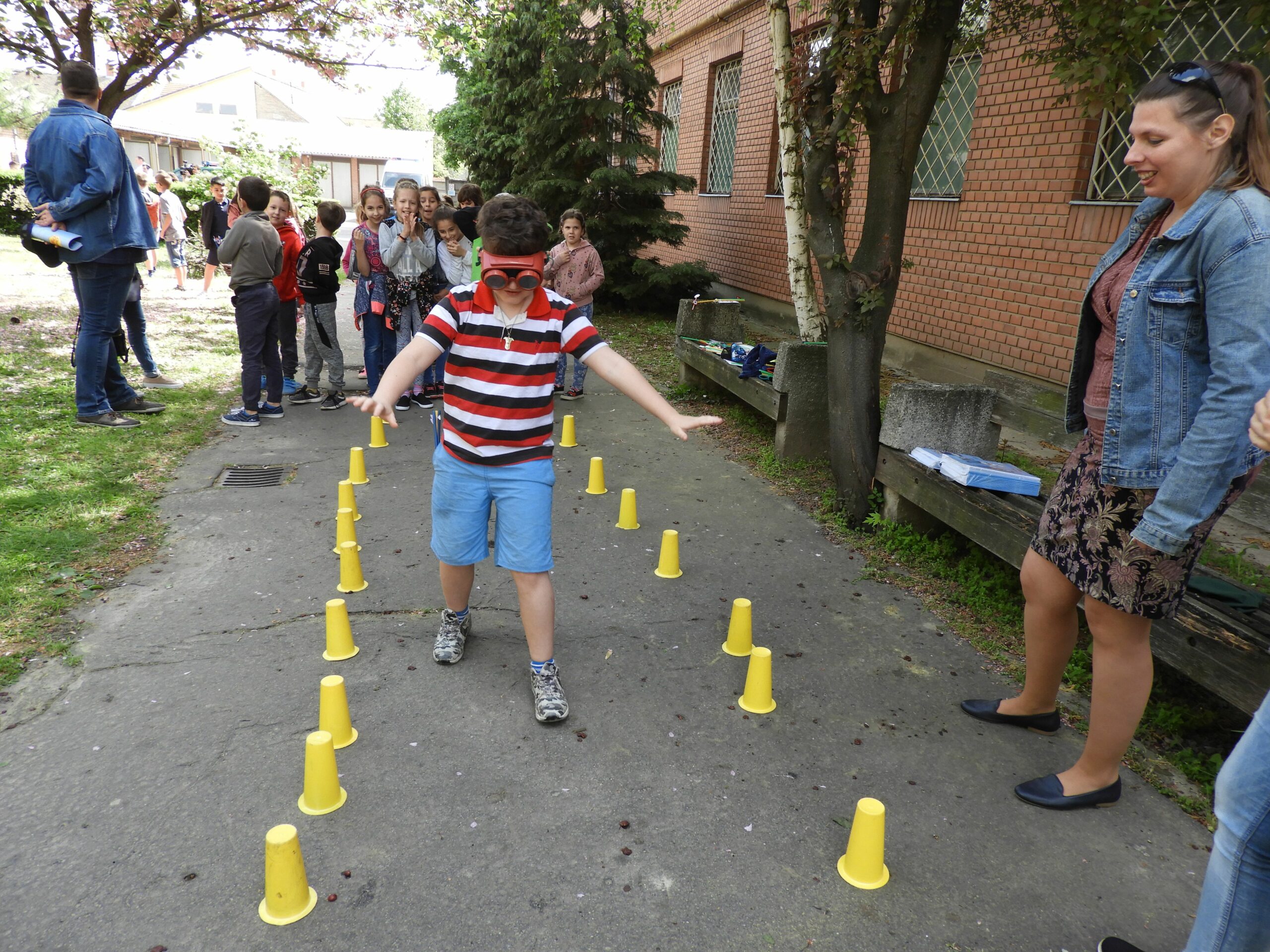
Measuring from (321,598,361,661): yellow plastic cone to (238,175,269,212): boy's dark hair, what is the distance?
5.11 m

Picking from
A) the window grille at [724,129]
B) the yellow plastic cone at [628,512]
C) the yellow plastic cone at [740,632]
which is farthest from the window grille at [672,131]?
the yellow plastic cone at [740,632]

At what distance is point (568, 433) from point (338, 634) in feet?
12.9

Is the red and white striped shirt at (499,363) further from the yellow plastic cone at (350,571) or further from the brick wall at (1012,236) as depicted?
the brick wall at (1012,236)

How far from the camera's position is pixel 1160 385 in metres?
2.44

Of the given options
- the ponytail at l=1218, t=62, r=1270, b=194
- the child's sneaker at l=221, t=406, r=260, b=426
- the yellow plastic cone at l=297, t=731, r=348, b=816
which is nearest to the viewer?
the ponytail at l=1218, t=62, r=1270, b=194

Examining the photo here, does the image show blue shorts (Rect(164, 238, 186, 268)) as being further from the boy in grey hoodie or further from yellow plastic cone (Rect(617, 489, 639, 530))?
yellow plastic cone (Rect(617, 489, 639, 530))

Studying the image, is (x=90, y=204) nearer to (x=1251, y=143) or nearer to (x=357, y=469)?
(x=357, y=469)

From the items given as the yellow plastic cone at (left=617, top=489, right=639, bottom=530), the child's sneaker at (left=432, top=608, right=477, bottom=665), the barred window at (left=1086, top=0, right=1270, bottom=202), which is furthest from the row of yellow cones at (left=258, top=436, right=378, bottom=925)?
the barred window at (left=1086, top=0, right=1270, bottom=202)

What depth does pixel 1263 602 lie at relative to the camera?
332 cm

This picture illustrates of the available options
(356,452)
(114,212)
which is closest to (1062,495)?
(356,452)

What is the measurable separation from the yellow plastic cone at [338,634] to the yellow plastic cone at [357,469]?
2581mm

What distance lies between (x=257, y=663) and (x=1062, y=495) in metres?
3.41

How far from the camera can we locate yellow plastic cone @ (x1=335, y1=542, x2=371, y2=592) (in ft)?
14.7

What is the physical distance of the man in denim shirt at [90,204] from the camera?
6441 mm
